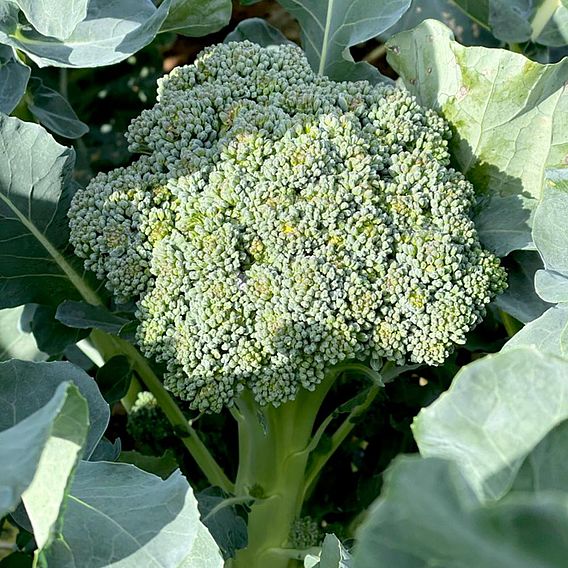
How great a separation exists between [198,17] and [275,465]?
0.58m

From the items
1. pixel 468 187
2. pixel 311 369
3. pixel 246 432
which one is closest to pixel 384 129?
pixel 468 187

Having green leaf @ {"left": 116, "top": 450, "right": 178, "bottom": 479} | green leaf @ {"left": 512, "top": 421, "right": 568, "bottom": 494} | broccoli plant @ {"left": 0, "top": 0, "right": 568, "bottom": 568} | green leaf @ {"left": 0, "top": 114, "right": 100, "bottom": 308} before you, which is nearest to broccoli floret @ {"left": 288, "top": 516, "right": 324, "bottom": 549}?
broccoli plant @ {"left": 0, "top": 0, "right": 568, "bottom": 568}

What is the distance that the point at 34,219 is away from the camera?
95 cm

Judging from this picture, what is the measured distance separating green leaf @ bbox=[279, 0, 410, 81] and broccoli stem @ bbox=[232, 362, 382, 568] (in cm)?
42

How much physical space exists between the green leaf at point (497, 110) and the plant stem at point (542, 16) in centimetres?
36

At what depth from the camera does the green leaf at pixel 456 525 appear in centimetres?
40

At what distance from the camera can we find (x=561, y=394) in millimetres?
504

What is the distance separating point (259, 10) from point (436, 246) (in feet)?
4.62

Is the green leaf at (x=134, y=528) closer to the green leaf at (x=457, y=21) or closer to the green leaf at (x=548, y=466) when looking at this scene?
the green leaf at (x=548, y=466)

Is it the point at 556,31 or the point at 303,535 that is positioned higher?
the point at 556,31

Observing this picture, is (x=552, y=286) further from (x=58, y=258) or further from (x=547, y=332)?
(x=58, y=258)

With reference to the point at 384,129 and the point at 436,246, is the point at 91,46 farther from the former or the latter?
→ the point at 436,246

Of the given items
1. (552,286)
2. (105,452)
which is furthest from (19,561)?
(552,286)

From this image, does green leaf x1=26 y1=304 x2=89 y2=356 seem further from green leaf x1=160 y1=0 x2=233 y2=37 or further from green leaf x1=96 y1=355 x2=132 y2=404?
green leaf x1=160 y1=0 x2=233 y2=37
